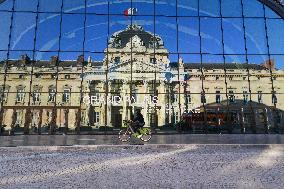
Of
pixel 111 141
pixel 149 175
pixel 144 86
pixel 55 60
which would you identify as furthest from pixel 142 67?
pixel 149 175

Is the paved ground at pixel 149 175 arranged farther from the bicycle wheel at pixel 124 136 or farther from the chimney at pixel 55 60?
the chimney at pixel 55 60

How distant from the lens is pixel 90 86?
122 feet

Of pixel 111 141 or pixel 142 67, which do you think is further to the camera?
pixel 142 67

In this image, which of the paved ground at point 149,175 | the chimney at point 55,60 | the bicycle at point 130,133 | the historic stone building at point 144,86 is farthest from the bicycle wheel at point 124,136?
the historic stone building at point 144,86

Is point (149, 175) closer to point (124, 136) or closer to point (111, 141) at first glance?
point (124, 136)

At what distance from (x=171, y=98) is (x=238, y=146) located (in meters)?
26.9

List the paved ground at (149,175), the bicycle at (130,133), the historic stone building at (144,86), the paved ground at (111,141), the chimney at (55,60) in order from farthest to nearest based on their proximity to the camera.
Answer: the historic stone building at (144,86) < the chimney at (55,60) < the bicycle at (130,133) < the paved ground at (111,141) < the paved ground at (149,175)

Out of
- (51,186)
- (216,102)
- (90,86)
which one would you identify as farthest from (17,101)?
(51,186)

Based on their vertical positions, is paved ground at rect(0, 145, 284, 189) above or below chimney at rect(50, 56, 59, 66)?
below

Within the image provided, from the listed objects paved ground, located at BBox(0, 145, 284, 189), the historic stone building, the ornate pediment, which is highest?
the ornate pediment

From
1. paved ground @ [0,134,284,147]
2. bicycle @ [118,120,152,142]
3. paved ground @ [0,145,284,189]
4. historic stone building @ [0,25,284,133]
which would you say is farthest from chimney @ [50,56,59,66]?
paved ground @ [0,145,284,189]

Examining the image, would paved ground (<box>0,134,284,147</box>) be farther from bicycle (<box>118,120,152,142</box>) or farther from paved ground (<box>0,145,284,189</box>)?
paved ground (<box>0,145,284,189</box>)

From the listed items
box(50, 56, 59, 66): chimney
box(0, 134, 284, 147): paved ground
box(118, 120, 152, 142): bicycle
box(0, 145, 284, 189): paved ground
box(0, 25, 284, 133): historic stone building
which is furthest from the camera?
box(0, 25, 284, 133): historic stone building

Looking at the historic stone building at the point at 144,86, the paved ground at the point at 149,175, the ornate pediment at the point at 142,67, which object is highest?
the ornate pediment at the point at 142,67
